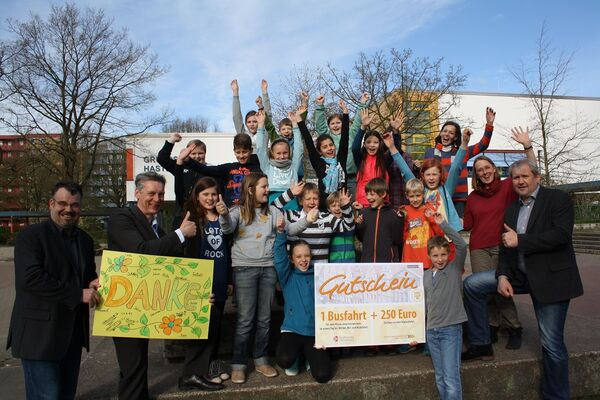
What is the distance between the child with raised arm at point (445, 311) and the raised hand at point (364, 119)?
205 cm

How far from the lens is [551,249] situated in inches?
141

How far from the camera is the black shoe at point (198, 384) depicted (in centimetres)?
365

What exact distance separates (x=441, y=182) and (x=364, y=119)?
1.41 m

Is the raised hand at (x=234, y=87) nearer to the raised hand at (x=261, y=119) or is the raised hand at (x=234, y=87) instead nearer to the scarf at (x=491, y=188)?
the raised hand at (x=261, y=119)

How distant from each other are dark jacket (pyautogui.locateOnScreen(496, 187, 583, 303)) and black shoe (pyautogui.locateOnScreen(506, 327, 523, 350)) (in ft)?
3.62

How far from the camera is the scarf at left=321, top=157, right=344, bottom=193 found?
545cm

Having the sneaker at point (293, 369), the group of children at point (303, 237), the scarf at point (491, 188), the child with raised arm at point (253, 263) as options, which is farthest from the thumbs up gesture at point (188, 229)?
the scarf at point (491, 188)

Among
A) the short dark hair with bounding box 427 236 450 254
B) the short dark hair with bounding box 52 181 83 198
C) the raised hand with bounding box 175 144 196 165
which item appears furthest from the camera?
the raised hand with bounding box 175 144 196 165

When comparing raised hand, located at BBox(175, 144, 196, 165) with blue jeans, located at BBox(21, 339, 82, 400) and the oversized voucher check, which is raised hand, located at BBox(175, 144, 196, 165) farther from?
blue jeans, located at BBox(21, 339, 82, 400)

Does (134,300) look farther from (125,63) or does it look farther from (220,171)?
(125,63)

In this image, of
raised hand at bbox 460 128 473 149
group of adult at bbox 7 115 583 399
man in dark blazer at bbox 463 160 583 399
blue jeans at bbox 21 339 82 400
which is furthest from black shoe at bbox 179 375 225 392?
raised hand at bbox 460 128 473 149

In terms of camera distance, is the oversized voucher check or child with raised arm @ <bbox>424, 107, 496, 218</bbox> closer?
the oversized voucher check

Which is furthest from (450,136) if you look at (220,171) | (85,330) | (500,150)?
(500,150)

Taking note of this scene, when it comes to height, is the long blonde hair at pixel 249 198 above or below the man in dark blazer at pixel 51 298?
above
